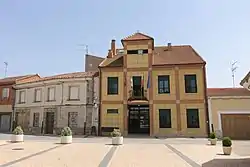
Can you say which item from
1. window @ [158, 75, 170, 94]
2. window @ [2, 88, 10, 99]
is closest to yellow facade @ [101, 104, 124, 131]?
window @ [158, 75, 170, 94]

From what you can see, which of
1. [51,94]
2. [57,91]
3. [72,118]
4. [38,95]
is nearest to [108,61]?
[57,91]

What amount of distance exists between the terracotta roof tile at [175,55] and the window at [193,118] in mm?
4991

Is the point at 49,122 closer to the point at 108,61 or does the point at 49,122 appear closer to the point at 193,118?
the point at 108,61

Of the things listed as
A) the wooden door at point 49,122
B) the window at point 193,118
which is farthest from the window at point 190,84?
the wooden door at point 49,122

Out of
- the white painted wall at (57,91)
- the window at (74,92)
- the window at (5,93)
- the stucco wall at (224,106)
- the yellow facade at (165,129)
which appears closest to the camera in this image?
the stucco wall at (224,106)

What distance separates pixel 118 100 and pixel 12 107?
598 inches

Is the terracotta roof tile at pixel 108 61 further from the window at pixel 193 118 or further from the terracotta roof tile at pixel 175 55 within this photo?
the window at pixel 193 118

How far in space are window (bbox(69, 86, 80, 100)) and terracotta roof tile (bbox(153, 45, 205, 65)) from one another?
8.93 meters

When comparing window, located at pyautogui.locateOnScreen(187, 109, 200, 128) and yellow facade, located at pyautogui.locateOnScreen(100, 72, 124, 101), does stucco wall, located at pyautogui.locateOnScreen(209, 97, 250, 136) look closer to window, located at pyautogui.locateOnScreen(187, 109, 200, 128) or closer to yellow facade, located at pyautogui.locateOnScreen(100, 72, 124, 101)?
window, located at pyautogui.locateOnScreen(187, 109, 200, 128)

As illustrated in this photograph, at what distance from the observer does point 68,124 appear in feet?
90.8

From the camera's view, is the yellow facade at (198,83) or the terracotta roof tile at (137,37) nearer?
the yellow facade at (198,83)

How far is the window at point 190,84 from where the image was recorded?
25734mm

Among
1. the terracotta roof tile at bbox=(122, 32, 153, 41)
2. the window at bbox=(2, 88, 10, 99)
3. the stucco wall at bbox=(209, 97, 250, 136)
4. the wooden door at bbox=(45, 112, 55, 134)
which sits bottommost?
the wooden door at bbox=(45, 112, 55, 134)

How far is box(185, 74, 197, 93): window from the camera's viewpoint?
25734 mm
